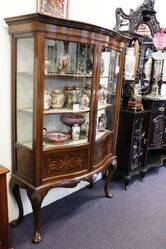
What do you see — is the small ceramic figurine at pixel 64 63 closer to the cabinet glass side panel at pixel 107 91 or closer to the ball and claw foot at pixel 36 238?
the cabinet glass side panel at pixel 107 91

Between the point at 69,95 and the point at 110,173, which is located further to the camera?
the point at 110,173

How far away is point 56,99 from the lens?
79.7 inches

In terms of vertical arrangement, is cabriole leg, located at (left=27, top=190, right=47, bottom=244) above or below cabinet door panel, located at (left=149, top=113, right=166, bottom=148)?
below

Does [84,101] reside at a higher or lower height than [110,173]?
higher

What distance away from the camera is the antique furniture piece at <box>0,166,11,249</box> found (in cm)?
167

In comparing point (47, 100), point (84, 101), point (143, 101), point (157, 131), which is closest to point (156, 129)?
point (157, 131)

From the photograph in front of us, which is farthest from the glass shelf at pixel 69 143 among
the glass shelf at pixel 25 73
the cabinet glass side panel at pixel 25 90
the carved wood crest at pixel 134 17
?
the carved wood crest at pixel 134 17

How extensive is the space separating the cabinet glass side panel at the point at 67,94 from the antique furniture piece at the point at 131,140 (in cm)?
82

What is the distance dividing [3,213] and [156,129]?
2.20 m

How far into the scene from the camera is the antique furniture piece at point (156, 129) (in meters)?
3.09

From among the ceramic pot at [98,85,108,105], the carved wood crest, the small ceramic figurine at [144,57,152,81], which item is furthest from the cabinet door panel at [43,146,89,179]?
the small ceramic figurine at [144,57,152,81]

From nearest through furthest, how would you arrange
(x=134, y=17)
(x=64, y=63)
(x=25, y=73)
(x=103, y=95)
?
1. (x=25, y=73)
2. (x=64, y=63)
3. (x=103, y=95)
4. (x=134, y=17)

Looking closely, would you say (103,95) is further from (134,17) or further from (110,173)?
(134,17)

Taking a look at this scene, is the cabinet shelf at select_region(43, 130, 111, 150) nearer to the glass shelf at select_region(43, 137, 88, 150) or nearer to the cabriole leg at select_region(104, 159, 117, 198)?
the glass shelf at select_region(43, 137, 88, 150)
